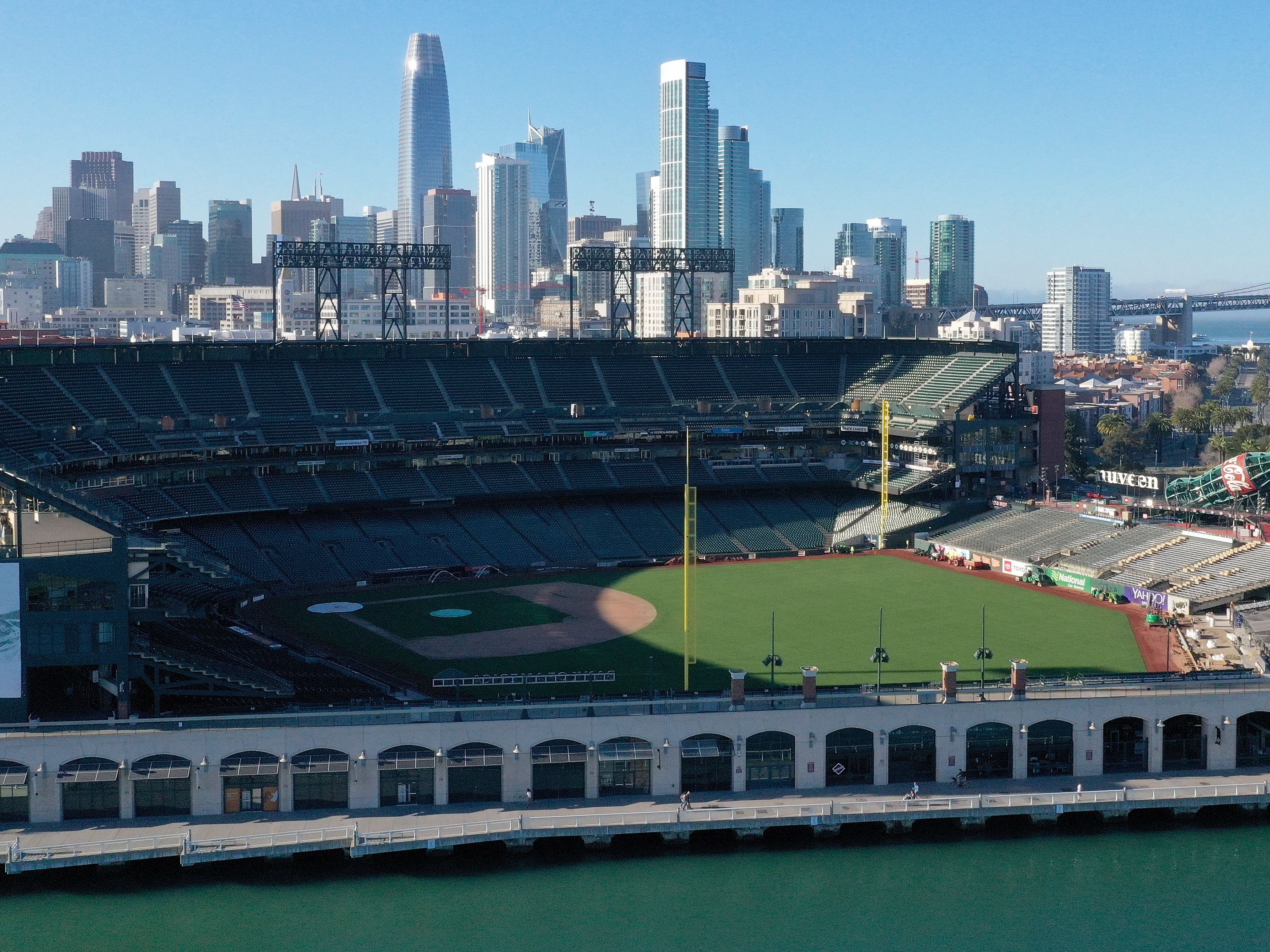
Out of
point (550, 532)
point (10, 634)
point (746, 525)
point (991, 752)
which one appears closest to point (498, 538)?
point (550, 532)

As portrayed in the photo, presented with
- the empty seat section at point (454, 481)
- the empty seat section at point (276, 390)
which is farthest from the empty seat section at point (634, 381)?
the empty seat section at point (276, 390)

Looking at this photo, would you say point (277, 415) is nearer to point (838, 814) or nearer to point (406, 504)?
point (406, 504)

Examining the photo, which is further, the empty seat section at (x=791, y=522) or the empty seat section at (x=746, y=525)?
the empty seat section at (x=791, y=522)

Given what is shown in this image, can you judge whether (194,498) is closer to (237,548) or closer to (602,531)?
(237,548)

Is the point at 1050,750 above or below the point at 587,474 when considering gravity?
below

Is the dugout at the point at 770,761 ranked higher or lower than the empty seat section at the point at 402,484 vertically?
lower

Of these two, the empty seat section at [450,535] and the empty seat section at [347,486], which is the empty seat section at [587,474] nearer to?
the empty seat section at [450,535]

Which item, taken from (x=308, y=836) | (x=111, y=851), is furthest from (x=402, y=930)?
(x=111, y=851)
